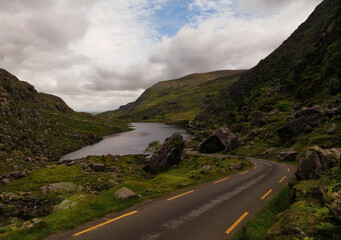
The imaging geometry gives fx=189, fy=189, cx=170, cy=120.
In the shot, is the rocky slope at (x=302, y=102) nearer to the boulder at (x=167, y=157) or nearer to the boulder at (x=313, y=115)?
the boulder at (x=313, y=115)

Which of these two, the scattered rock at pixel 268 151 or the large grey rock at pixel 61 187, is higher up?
the large grey rock at pixel 61 187

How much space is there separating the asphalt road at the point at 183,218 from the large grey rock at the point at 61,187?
76.1 feet

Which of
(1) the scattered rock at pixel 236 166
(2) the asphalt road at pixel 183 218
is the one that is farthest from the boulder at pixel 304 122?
(2) the asphalt road at pixel 183 218

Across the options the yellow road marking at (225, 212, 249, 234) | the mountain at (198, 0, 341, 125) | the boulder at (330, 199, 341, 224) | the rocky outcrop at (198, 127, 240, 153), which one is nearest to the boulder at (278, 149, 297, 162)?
the rocky outcrop at (198, 127, 240, 153)

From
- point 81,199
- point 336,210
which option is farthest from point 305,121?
point 81,199

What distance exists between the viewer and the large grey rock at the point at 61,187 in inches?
1215

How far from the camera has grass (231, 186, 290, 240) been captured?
35.9 ft

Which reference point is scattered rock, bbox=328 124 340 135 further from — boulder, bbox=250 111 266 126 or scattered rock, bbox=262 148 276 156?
boulder, bbox=250 111 266 126

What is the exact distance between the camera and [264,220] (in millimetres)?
13391

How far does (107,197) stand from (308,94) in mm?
91436

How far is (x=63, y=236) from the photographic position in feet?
33.2

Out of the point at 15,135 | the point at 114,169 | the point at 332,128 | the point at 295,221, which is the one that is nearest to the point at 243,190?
the point at 295,221

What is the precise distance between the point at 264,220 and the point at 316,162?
6.64 meters

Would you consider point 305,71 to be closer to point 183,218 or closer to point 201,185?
point 201,185
